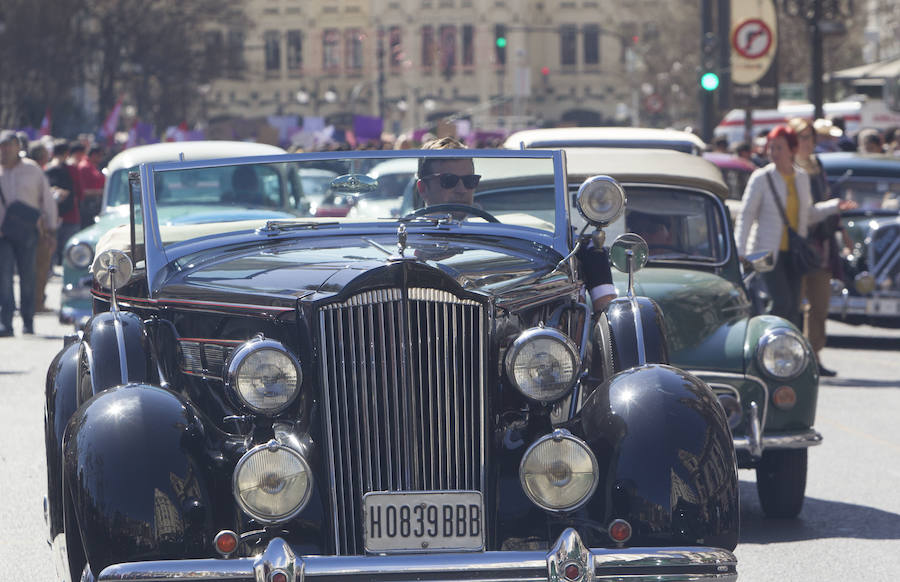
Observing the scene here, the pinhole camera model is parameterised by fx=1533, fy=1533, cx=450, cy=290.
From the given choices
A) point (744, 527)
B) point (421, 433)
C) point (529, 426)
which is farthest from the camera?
point (744, 527)

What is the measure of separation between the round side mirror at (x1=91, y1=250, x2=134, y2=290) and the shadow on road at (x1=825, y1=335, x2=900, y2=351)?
9881mm

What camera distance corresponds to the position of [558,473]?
455 cm

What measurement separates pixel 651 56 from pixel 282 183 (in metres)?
56.2

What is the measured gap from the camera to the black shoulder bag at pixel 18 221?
47.8 ft

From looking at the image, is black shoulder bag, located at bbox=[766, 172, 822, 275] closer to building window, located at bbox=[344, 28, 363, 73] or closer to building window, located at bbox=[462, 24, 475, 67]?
building window, located at bbox=[462, 24, 475, 67]

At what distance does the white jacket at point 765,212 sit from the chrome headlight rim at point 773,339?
3.60 metres

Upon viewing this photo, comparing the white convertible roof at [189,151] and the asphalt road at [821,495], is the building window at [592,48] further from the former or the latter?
the asphalt road at [821,495]

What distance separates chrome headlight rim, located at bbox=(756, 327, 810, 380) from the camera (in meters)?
7.27

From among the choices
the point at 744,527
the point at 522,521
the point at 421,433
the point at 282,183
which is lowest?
the point at 744,527

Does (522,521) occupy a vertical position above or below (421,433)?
below

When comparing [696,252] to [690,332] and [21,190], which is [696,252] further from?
[21,190]

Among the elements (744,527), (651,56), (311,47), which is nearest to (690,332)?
(744,527)

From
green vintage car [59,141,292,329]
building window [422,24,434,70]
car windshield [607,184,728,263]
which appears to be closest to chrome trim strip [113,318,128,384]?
car windshield [607,184,728,263]

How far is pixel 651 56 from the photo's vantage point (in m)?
62.8
